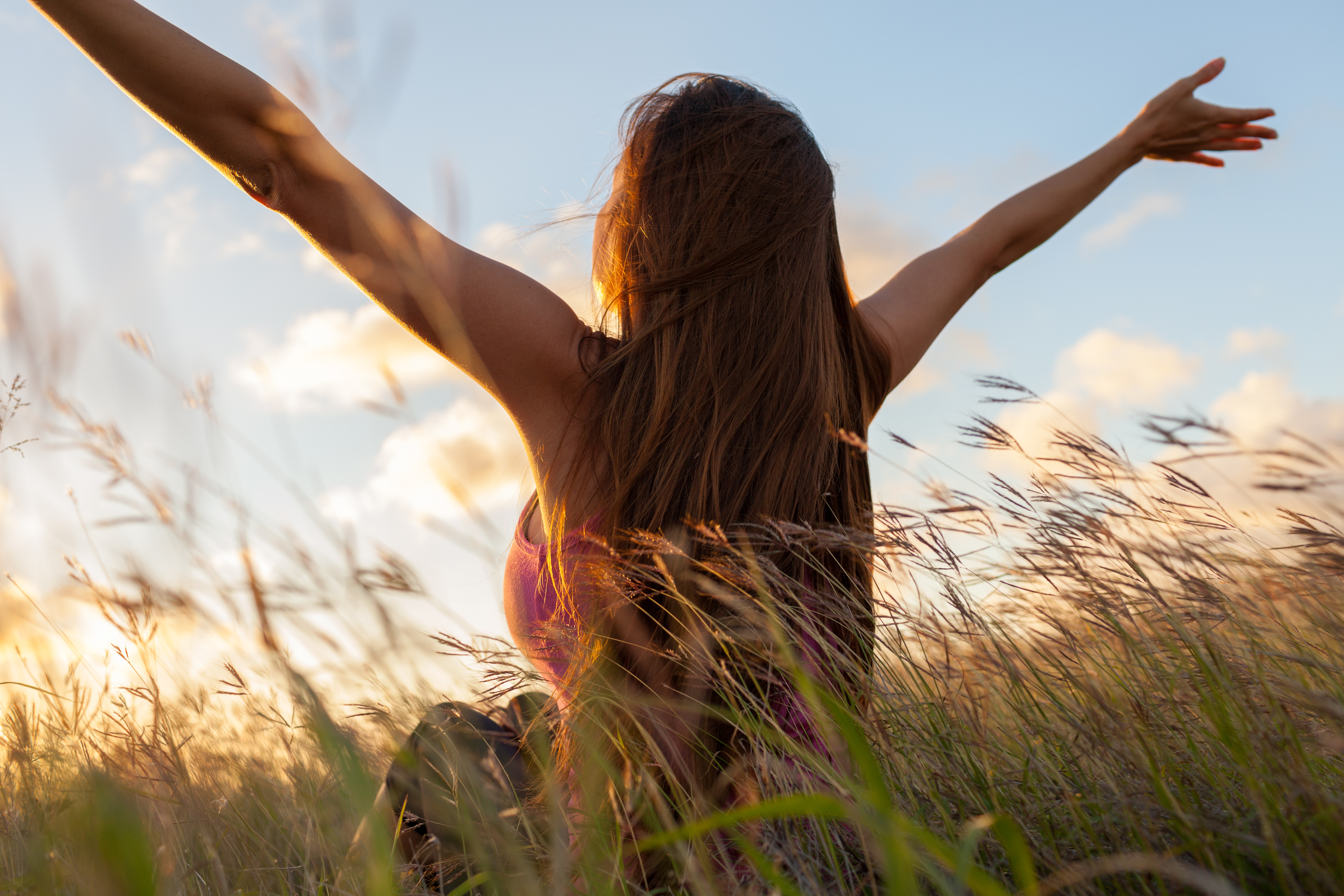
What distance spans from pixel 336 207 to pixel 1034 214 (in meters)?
2.41

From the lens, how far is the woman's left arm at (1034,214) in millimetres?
2572

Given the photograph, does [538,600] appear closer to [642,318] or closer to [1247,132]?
[642,318]

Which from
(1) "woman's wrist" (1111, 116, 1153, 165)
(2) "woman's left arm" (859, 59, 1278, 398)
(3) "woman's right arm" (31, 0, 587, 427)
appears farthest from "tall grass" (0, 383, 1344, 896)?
(1) "woman's wrist" (1111, 116, 1153, 165)

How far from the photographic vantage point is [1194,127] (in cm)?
304

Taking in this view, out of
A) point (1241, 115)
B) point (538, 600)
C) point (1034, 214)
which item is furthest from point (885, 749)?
point (1241, 115)

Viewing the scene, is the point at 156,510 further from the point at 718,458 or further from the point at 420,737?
the point at 718,458

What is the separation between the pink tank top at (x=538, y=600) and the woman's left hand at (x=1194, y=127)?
9.15ft

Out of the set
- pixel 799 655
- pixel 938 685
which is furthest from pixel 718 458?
pixel 938 685

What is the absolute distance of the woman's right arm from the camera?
4.35 feet

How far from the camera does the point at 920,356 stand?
2.71 metres

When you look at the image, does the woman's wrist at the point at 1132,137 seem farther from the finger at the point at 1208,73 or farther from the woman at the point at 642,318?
the woman at the point at 642,318

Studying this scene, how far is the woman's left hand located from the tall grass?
7.33 ft

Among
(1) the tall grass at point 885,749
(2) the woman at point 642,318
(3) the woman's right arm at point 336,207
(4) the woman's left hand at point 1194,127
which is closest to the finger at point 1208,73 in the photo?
(4) the woman's left hand at point 1194,127

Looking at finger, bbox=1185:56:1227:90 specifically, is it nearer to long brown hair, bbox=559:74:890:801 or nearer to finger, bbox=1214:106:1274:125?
finger, bbox=1214:106:1274:125
